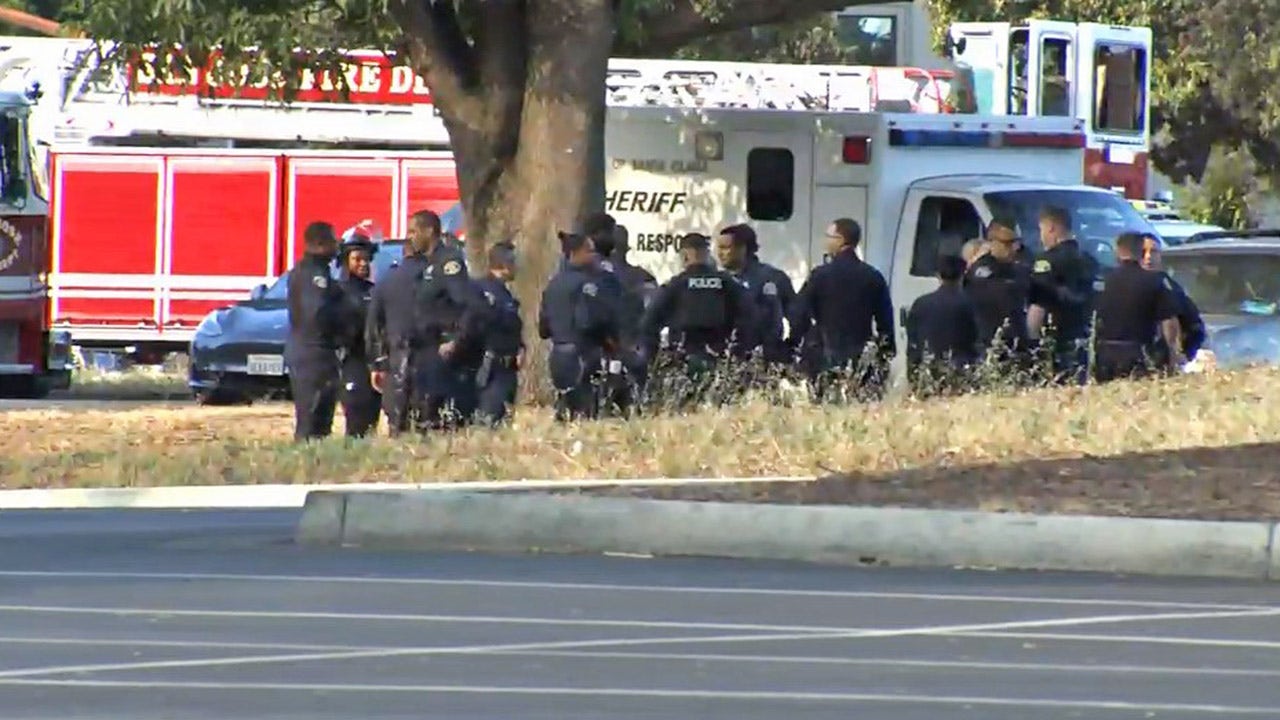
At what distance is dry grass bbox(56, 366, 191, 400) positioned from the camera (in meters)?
30.7

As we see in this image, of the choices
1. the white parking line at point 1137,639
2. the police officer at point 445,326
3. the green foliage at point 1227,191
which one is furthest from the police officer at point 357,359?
the green foliage at point 1227,191

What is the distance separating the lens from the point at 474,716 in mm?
8602

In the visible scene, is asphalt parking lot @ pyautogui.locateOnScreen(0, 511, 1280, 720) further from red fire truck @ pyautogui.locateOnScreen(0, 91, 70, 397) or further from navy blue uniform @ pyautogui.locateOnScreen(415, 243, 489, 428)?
red fire truck @ pyautogui.locateOnScreen(0, 91, 70, 397)

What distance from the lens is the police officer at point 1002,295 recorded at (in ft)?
65.6

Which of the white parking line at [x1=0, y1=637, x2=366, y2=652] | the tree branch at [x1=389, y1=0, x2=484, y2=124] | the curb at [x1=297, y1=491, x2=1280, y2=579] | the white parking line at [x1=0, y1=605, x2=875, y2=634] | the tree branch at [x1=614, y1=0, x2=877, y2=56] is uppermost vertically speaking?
the tree branch at [x1=614, y1=0, x2=877, y2=56]

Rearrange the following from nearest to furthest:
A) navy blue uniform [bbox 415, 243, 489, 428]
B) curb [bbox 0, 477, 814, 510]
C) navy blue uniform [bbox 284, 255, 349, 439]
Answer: curb [bbox 0, 477, 814, 510], navy blue uniform [bbox 415, 243, 489, 428], navy blue uniform [bbox 284, 255, 349, 439]

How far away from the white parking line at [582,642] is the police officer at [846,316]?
8587mm

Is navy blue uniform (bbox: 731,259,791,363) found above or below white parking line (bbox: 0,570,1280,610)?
above

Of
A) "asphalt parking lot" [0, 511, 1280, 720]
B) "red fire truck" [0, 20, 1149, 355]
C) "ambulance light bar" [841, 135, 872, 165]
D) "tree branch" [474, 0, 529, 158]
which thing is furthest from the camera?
"red fire truck" [0, 20, 1149, 355]

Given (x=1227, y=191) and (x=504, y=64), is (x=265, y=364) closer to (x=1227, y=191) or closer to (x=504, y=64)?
(x=504, y=64)

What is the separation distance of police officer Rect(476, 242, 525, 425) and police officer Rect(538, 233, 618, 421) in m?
0.32

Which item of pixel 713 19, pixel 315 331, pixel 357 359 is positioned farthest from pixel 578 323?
pixel 713 19

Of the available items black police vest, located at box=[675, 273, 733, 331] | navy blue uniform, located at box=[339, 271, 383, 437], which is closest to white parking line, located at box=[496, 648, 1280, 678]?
navy blue uniform, located at box=[339, 271, 383, 437]

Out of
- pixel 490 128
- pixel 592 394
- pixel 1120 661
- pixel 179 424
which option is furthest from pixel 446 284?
pixel 1120 661
